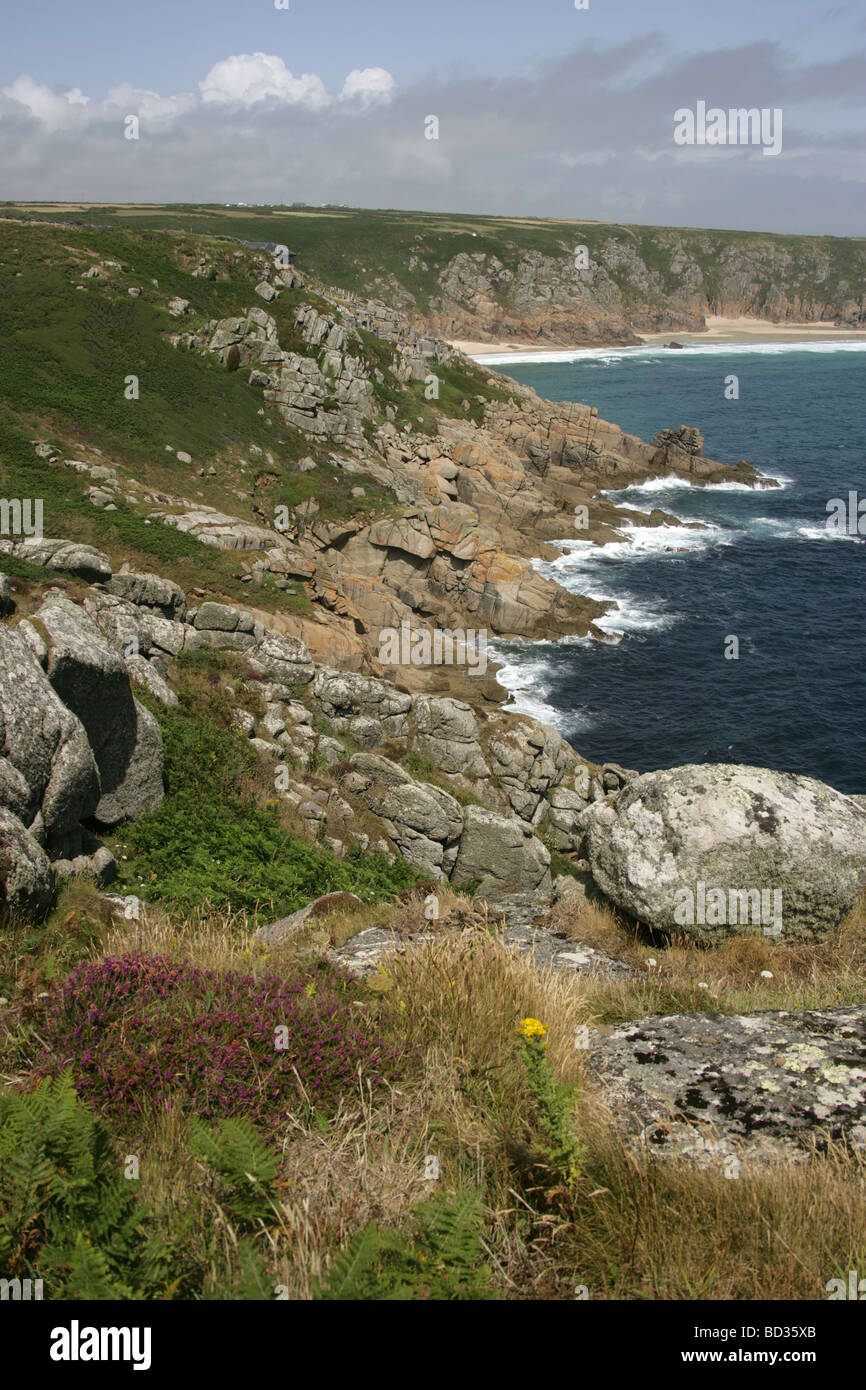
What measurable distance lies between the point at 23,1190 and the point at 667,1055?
3.75 m

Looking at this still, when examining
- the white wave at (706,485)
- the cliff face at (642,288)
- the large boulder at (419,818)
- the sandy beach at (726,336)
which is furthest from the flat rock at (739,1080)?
the cliff face at (642,288)

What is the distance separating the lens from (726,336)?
17500cm

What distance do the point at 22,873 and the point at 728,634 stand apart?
126 ft

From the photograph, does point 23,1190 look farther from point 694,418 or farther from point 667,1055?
point 694,418

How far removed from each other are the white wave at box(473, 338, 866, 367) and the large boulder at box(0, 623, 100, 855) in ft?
434

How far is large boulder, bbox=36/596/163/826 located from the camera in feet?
35.6

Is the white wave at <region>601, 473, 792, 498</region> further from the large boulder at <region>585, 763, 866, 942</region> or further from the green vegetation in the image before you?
the large boulder at <region>585, 763, 866, 942</region>

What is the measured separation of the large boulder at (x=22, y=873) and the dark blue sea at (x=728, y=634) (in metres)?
23.9

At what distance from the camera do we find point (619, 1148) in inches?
161

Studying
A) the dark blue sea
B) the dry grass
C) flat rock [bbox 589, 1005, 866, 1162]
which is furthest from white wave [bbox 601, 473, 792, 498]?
the dry grass

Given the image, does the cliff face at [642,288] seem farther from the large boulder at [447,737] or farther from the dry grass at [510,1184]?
the dry grass at [510,1184]

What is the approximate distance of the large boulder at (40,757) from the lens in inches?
343

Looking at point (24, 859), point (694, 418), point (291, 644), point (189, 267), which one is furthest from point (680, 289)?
point (24, 859)

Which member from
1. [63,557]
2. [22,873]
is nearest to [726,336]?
[63,557]
